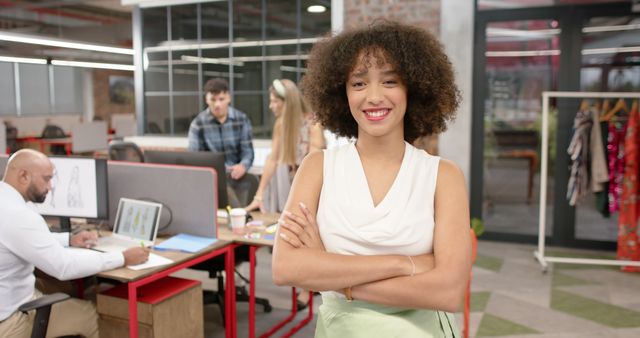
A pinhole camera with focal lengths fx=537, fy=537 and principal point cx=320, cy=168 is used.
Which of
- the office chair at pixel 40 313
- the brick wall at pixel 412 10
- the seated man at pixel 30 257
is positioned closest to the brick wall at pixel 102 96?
the brick wall at pixel 412 10

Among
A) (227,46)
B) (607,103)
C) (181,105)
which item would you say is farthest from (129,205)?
(181,105)

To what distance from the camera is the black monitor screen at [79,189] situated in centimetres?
280

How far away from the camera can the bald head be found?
2.28 m

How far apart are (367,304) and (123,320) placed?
1.54m

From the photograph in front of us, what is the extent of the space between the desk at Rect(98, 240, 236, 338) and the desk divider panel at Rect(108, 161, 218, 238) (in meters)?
0.16

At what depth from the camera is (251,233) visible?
2.88 meters

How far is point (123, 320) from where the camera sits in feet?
8.00

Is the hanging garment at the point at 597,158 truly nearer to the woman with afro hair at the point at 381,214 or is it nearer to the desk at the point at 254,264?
the desk at the point at 254,264

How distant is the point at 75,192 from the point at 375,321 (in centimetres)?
213

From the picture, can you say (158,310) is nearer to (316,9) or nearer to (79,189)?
(79,189)

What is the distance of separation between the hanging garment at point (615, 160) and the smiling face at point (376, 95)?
3.75 metres

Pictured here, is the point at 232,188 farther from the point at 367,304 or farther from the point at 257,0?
the point at 257,0

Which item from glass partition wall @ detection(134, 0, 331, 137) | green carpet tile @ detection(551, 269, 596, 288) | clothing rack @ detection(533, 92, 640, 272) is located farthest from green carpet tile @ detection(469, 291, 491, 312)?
glass partition wall @ detection(134, 0, 331, 137)

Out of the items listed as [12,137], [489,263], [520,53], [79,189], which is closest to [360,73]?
[79,189]
